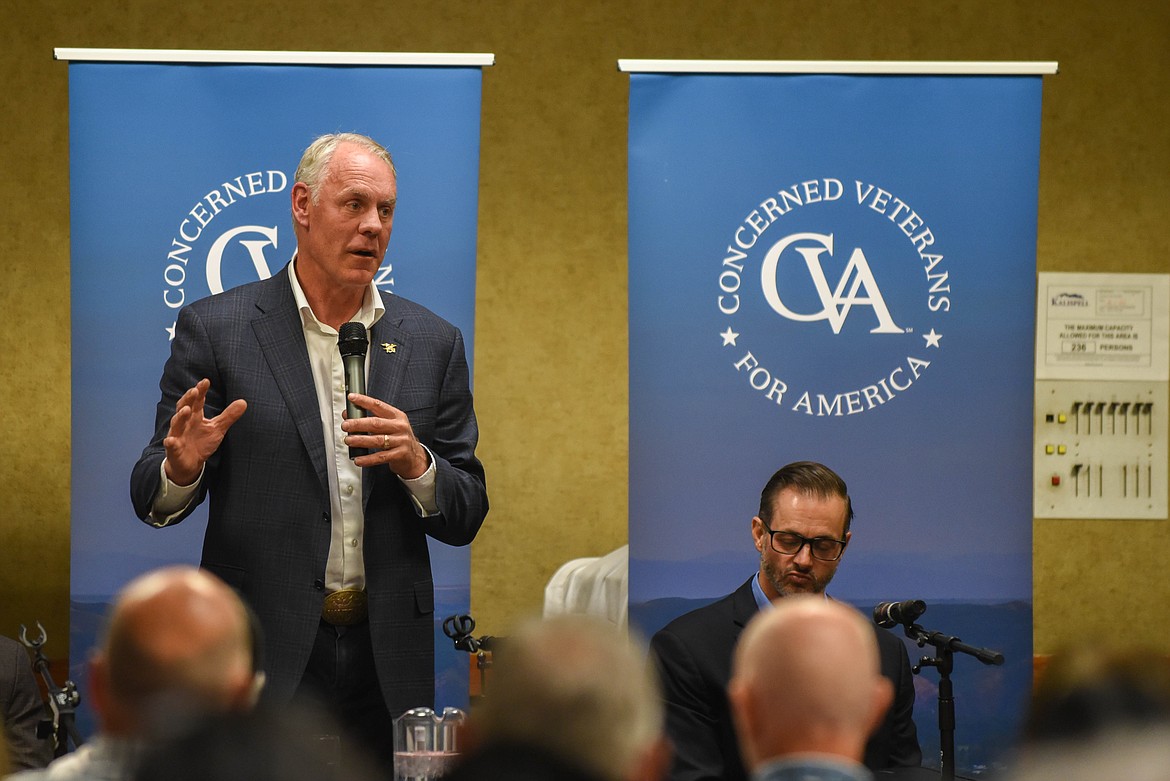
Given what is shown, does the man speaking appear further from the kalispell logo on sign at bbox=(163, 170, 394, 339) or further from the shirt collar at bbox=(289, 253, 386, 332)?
the kalispell logo on sign at bbox=(163, 170, 394, 339)

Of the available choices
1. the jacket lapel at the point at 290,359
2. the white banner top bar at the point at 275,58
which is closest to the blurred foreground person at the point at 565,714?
the jacket lapel at the point at 290,359

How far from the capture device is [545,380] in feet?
19.1

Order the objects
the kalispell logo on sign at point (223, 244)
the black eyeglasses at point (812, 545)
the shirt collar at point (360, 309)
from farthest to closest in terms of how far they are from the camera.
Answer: the kalispell logo on sign at point (223, 244) < the black eyeglasses at point (812, 545) < the shirt collar at point (360, 309)

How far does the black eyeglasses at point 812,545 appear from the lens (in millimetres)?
3463

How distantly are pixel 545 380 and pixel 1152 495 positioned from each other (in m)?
2.68

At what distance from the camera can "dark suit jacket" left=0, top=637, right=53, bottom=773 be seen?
401cm

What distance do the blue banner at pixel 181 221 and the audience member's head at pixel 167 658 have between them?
2.39 meters

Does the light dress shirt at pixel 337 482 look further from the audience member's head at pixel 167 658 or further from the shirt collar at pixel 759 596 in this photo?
the audience member's head at pixel 167 658

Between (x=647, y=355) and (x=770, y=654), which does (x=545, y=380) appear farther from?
(x=770, y=654)

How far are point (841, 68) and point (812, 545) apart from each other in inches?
57.2

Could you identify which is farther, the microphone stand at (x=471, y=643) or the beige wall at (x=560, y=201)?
the beige wall at (x=560, y=201)

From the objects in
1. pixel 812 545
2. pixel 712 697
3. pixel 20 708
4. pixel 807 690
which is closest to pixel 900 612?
pixel 812 545

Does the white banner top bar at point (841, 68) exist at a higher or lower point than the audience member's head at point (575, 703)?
higher

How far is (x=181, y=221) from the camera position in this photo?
12.9 feet
